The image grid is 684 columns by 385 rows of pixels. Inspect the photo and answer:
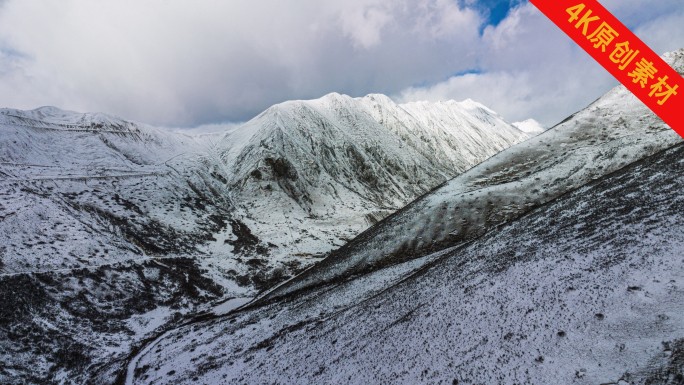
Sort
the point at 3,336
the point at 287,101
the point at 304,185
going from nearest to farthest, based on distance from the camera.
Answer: the point at 3,336, the point at 304,185, the point at 287,101

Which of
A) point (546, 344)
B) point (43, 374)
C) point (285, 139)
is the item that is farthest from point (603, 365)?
point (285, 139)

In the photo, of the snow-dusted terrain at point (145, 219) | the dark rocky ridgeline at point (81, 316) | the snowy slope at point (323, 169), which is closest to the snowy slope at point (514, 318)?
the dark rocky ridgeline at point (81, 316)

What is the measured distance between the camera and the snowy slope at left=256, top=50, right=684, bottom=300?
37875mm

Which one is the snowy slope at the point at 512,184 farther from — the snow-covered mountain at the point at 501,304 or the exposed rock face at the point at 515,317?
the exposed rock face at the point at 515,317

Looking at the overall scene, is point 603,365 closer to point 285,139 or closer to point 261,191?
point 261,191

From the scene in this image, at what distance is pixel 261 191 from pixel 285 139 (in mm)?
38051

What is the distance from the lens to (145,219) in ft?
201

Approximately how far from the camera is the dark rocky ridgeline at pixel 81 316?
949 inches

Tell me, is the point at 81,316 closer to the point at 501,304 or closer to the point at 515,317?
the point at 501,304

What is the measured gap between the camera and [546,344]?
1335cm

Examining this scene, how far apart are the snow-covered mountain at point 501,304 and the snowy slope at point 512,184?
0.99ft

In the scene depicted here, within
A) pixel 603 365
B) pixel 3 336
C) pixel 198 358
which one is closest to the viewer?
pixel 603 365

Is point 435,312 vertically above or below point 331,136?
below

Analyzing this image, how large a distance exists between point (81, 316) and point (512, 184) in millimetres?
60095
